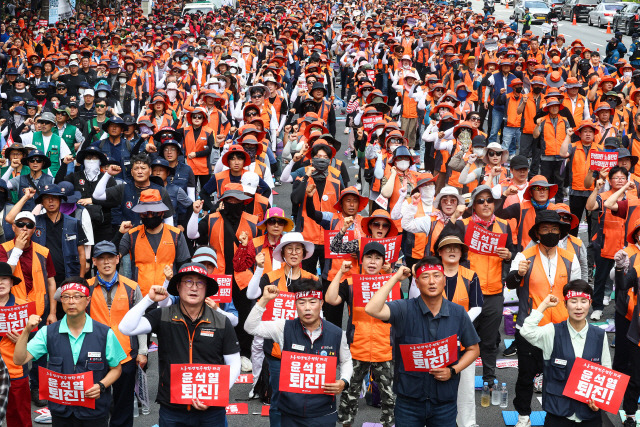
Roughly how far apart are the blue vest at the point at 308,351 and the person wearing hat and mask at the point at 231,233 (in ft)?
8.36

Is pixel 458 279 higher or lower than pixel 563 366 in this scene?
higher

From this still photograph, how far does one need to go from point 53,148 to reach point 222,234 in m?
4.90

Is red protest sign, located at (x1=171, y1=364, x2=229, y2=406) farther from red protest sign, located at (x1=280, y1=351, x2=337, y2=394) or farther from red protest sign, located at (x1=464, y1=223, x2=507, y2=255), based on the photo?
red protest sign, located at (x1=464, y1=223, x2=507, y2=255)

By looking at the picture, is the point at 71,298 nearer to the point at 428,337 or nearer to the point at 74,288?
the point at 74,288

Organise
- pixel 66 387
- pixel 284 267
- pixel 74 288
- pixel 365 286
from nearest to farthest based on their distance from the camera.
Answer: pixel 66 387 < pixel 74 288 < pixel 365 286 < pixel 284 267

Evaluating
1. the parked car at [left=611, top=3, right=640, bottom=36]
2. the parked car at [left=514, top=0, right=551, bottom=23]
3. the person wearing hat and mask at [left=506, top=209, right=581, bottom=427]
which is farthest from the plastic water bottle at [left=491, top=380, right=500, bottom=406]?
the parked car at [left=514, top=0, right=551, bottom=23]

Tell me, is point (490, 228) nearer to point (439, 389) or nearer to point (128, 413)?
point (439, 389)

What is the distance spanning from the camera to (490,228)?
8.91 m

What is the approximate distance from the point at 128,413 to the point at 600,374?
4.00 metres

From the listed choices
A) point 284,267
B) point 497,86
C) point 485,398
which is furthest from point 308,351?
point 497,86

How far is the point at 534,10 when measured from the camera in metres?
49.7

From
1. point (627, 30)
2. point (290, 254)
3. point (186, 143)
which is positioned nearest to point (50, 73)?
point (186, 143)

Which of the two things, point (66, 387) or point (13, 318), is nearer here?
point (66, 387)

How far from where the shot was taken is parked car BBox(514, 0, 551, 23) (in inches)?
1949
